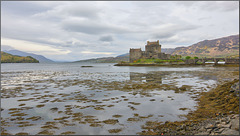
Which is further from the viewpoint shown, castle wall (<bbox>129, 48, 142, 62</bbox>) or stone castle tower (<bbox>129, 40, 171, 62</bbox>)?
castle wall (<bbox>129, 48, 142, 62</bbox>)

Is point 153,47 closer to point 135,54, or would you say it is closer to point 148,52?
point 148,52

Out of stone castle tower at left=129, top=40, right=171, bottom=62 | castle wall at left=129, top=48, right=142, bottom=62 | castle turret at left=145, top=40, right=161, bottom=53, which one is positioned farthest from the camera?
castle turret at left=145, top=40, right=161, bottom=53

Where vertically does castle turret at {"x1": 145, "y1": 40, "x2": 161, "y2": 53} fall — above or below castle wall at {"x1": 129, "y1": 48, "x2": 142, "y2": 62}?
above

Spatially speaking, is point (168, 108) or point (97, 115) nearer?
point (97, 115)

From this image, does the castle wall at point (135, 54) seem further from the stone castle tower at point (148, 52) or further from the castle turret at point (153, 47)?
the castle turret at point (153, 47)

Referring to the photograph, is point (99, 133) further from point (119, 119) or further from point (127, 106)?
point (127, 106)

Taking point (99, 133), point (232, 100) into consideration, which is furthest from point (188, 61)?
point (99, 133)

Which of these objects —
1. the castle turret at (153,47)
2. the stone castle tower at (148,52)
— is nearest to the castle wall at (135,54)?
the stone castle tower at (148,52)

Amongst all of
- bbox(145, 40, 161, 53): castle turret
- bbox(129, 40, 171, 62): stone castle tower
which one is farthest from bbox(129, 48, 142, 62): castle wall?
bbox(145, 40, 161, 53): castle turret

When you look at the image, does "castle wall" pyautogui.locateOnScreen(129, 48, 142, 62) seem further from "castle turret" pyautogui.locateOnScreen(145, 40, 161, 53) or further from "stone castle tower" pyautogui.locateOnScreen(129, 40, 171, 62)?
"castle turret" pyautogui.locateOnScreen(145, 40, 161, 53)

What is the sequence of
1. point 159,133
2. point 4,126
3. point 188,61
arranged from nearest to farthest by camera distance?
point 159,133 < point 4,126 < point 188,61

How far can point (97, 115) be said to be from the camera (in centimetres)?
1033

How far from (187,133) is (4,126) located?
A: 10.9m

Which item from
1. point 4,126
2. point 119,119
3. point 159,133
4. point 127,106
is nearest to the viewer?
point 159,133
